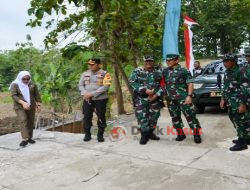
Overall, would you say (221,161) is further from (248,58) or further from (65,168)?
(65,168)

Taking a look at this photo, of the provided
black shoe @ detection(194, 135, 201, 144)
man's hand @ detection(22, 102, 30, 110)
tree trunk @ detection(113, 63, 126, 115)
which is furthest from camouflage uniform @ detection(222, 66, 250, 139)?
tree trunk @ detection(113, 63, 126, 115)

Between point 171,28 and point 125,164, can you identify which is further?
point 171,28

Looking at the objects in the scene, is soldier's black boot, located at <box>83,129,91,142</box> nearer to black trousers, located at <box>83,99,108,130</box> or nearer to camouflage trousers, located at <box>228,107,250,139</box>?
black trousers, located at <box>83,99,108,130</box>

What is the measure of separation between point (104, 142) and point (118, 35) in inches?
129

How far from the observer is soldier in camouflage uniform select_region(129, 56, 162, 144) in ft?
20.2

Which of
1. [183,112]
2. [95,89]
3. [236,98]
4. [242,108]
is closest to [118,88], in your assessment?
[95,89]

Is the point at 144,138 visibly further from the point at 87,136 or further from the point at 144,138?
the point at 87,136

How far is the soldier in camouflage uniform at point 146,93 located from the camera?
6.14 meters

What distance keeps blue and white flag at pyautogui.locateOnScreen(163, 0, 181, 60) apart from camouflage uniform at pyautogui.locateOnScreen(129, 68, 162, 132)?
1.70 meters

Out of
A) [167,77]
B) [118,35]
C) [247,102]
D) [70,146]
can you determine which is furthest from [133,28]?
[247,102]

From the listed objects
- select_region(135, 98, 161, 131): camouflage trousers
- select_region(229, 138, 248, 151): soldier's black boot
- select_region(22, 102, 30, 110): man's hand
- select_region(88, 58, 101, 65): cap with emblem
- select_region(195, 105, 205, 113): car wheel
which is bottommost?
select_region(229, 138, 248, 151): soldier's black boot

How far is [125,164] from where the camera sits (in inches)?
205

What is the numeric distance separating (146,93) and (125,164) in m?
1.40

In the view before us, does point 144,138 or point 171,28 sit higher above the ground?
point 171,28
